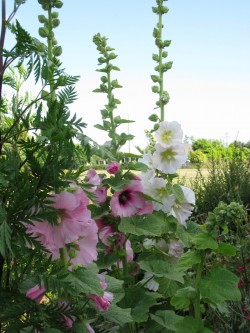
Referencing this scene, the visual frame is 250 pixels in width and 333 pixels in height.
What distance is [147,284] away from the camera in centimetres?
228

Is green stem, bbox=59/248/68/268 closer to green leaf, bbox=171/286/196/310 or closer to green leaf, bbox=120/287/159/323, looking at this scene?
green leaf, bbox=171/286/196/310

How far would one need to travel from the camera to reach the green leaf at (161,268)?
2092 millimetres

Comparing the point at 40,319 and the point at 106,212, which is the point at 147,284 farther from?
the point at 40,319

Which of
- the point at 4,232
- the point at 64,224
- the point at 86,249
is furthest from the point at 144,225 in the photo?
the point at 4,232

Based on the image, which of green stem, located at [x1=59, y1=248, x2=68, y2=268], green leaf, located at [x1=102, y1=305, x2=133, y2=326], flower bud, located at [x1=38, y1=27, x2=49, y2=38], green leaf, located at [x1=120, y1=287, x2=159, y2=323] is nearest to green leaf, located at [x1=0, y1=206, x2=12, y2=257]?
green stem, located at [x1=59, y1=248, x2=68, y2=268]

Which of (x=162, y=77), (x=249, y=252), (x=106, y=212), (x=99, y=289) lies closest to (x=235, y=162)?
(x=249, y=252)

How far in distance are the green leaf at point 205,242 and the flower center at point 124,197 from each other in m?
0.45

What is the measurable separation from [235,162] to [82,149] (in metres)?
5.93

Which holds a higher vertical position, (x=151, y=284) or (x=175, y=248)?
(x=175, y=248)

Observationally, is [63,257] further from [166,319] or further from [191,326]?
[166,319]

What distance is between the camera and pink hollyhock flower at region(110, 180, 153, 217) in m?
2.02

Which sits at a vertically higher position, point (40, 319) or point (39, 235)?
point (39, 235)

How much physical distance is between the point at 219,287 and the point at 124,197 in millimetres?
Result: 576

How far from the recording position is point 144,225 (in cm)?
203
